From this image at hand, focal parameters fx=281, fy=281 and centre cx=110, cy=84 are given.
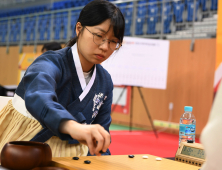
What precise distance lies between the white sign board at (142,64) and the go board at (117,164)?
3396 millimetres

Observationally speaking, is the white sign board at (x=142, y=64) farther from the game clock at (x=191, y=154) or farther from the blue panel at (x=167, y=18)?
the game clock at (x=191, y=154)

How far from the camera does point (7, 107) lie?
1.09 metres

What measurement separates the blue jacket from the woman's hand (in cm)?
2

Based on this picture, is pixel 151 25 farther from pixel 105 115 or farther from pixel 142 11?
pixel 105 115

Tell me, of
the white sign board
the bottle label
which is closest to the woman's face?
the bottle label

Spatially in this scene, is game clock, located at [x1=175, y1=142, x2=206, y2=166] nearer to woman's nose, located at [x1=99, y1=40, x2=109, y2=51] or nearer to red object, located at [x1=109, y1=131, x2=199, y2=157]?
woman's nose, located at [x1=99, y1=40, x2=109, y2=51]

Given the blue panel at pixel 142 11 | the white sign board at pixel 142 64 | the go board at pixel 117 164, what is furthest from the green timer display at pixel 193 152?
the blue panel at pixel 142 11

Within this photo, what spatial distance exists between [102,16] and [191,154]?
22.1 inches

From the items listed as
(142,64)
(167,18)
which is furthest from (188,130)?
(167,18)

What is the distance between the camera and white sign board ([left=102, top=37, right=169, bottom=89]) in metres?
4.18

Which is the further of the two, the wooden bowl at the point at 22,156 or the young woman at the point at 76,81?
the young woman at the point at 76,81

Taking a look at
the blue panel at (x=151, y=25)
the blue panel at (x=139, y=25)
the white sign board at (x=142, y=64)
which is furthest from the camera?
the blue panel at (x=139, y=25)

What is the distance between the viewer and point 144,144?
3656mm

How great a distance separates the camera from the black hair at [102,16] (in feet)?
3.29
